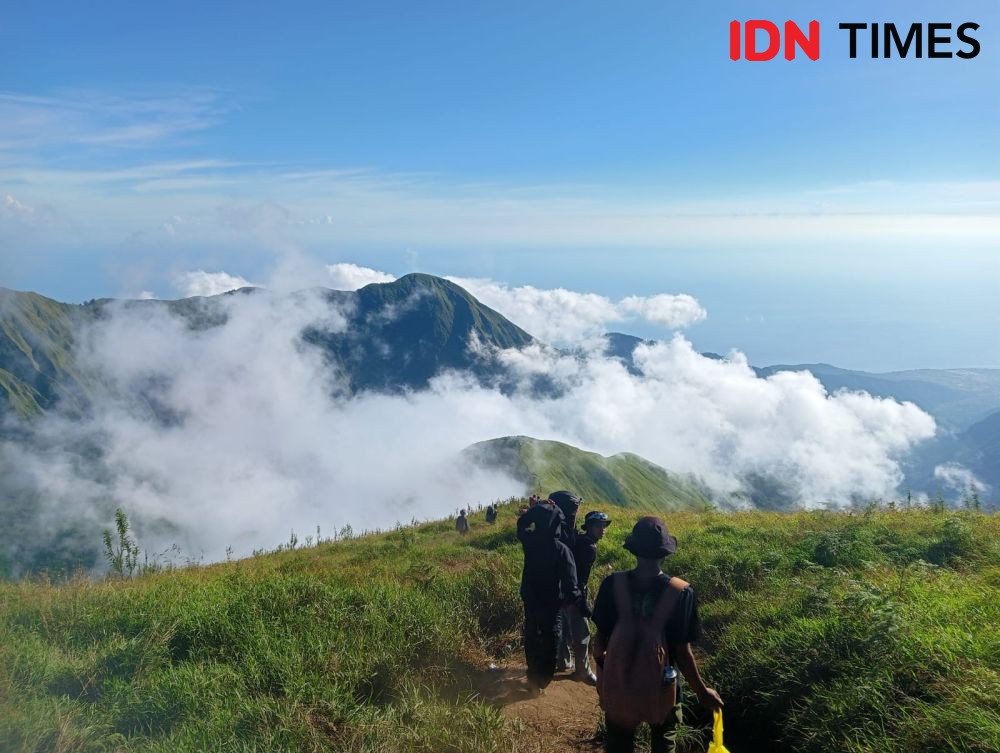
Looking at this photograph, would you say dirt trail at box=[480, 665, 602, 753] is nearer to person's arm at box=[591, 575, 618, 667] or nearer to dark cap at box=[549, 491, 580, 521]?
person's arm at box=[591, 575, 618, 667]

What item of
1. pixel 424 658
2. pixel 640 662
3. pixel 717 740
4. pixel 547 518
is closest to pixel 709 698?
pixel 717 740

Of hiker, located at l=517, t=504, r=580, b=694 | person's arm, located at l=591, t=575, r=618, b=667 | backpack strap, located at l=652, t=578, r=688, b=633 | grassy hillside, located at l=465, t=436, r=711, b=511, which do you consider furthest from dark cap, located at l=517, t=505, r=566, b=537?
grassy hillside, located at l=465, t=436, r=711, b=511

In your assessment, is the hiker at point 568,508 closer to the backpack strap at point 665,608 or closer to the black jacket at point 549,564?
the black jacket at point 549,564

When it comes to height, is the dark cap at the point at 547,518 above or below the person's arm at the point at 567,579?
above

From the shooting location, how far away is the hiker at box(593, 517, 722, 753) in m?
4.50

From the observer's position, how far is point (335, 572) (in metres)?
10.6

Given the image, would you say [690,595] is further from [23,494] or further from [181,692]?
[23,494]

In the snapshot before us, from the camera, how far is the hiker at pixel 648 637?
4500 mm

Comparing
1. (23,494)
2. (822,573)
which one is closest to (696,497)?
(822,573)

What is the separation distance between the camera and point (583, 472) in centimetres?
16738

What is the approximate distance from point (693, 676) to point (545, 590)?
295 cm

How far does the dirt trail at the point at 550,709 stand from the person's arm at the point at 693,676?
188 centimetres

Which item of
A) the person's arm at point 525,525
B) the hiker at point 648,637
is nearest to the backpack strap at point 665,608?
the hiker at point 648,637

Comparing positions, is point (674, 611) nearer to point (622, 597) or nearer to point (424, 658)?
point (622, 597)
